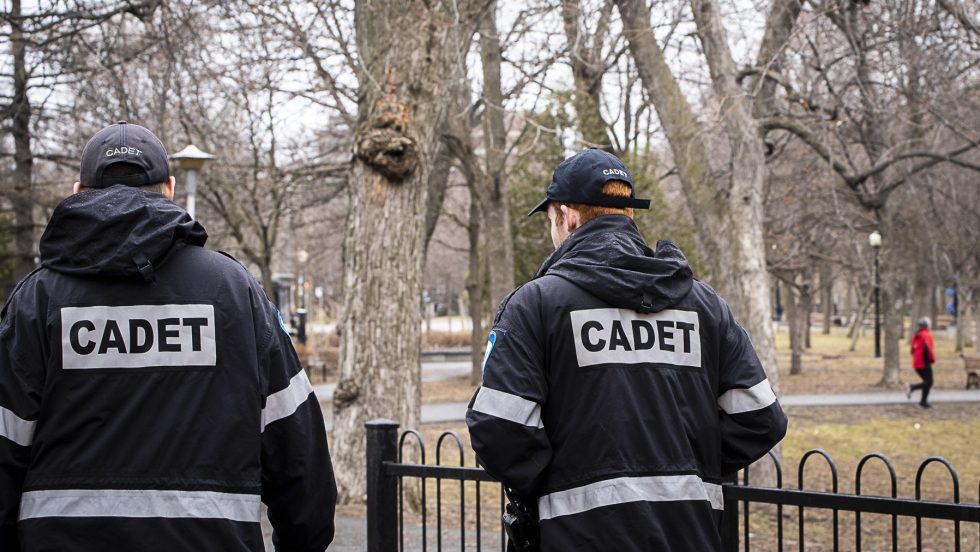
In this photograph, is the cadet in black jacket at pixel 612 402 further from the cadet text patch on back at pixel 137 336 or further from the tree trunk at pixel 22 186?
the tree trunk at pixel 22 186

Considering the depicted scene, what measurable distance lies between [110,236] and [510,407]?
111 cm

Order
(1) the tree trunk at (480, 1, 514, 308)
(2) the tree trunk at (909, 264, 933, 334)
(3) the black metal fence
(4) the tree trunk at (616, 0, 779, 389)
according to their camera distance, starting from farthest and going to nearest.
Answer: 1. (2) the tree trunk at (909, 264, 933, 334)
2. (1) the tree trunk at (480, 1, 514, 308)
3. (4) the tree trunk at (616, 0, 779, 389)
4. (3) the black metal fence

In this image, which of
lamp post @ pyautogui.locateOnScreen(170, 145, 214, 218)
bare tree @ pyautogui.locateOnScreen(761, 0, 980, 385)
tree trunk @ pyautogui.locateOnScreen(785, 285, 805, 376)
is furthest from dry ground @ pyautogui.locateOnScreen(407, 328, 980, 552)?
lamp post @ pyautogui.locateOnScreen(170, 145, 214, 218)

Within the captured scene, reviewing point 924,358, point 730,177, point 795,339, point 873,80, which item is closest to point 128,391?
point 730,177

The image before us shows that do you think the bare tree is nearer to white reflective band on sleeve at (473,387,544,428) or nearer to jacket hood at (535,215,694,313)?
jacket hood at (535,215,694,313)

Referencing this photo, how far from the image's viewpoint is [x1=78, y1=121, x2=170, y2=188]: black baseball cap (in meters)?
2.64

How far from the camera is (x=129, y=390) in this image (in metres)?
2.46

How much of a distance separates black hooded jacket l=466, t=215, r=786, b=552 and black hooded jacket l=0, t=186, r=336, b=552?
2.21 ft

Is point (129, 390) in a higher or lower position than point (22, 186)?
lower

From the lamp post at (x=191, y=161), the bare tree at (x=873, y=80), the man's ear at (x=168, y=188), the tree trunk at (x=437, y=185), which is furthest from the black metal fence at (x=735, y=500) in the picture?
the tree trunk at (x=437, y=185)

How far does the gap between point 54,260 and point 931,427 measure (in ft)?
57.1

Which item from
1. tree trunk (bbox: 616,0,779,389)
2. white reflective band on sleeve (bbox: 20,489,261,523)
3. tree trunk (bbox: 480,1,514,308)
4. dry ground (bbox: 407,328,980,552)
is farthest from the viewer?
tree trunk (bbox: 480,1,514,308)

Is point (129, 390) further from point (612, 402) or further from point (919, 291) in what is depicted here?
point (919, 291)

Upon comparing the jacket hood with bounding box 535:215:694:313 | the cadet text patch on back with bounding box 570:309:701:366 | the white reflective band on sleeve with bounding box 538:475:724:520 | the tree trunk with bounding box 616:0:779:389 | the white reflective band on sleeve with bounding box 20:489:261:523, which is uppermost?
the tree trunk with bounding box 616:0:779:389
